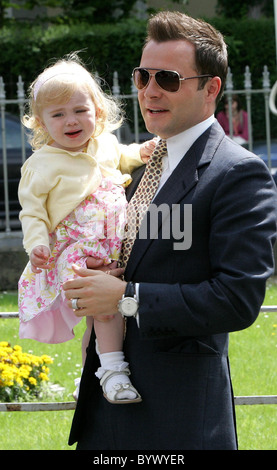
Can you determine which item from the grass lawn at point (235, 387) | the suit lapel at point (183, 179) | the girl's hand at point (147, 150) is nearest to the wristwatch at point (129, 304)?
the suit lapel at point (183, 179)

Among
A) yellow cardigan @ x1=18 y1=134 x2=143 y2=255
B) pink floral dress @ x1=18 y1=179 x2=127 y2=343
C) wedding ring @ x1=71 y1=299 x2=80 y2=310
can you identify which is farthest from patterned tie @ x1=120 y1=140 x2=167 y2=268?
wedding ring @ x1=71 y1=299 x2=80 y2=310

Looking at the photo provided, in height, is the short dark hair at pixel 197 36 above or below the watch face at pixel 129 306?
above

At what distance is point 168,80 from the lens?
2441mm

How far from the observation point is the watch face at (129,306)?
7.79ft

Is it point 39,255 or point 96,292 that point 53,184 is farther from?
point 96,292

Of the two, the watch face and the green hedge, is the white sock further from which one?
the green hedge

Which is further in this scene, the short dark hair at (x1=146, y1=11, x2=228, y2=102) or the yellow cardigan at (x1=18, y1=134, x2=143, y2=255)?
the yellow cardigan at (x1=18, y1=134, x2=143, y2=255)

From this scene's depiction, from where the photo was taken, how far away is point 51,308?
2.78 m

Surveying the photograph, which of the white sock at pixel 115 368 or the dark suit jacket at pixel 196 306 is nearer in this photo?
the dark suit jacket at pixel 196 306

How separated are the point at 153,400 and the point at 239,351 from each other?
3.38 meters

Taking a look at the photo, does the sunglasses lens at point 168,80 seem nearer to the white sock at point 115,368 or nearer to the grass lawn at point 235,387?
the white sock at point 115,368

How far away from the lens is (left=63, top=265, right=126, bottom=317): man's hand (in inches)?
94.7

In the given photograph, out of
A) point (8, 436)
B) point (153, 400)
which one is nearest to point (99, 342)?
point (153, 400)

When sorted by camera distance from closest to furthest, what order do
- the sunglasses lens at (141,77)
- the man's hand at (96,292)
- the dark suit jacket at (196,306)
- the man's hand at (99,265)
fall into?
1. the dark suit jacket at (196,306)
2. the man's hand at (96,292)
3. the sunglasses lens at (141,77)
4. the man's hand at (99,265)
